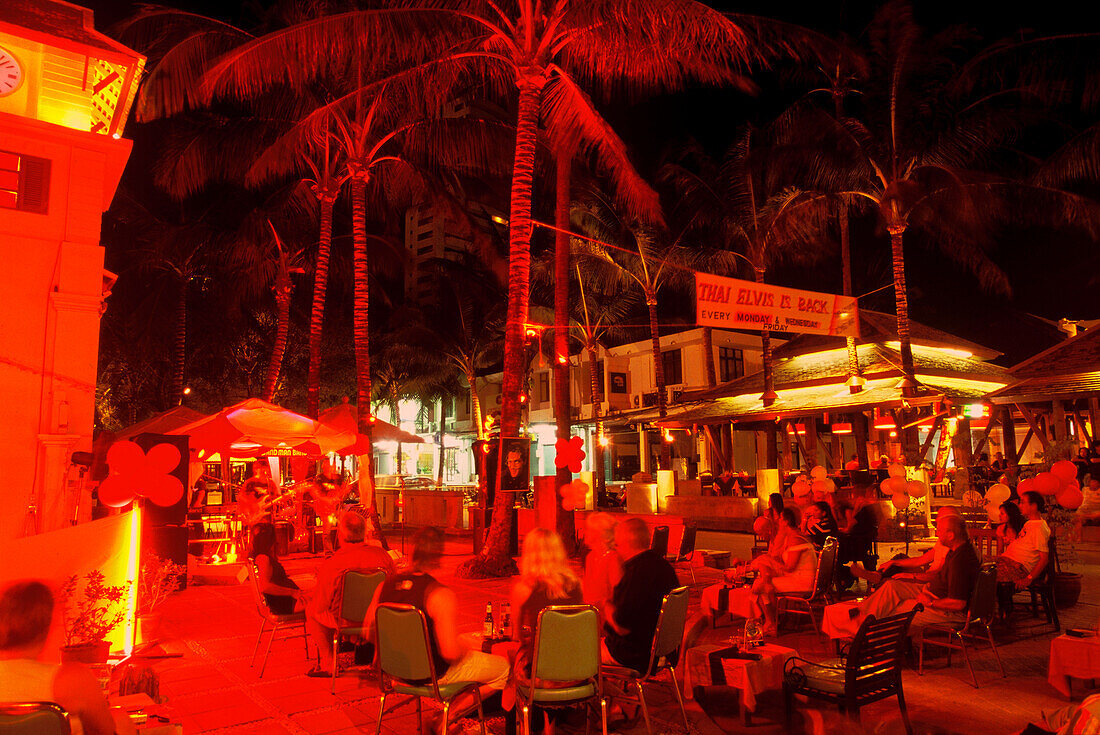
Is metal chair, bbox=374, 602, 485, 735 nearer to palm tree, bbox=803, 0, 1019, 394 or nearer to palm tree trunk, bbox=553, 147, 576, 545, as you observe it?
palm tree trunk, bbox=553, 147, 576, 545

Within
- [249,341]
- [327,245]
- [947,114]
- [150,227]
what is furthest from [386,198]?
[947,114]

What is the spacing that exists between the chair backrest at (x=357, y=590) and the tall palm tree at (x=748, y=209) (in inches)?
644

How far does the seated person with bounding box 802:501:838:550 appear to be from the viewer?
9023 millimetres

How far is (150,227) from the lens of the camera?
2312 cm

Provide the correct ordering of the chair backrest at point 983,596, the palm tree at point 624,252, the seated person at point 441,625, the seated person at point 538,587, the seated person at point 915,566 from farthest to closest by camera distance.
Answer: the palm tree at point 624,252 < the seated person at point 915,566 < the chair backrest at point 983,596 < the seated person at point 538,587 < the seated person at point 441,625

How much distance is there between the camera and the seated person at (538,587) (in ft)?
15.4

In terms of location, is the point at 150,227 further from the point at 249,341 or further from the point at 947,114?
the point at 947,114

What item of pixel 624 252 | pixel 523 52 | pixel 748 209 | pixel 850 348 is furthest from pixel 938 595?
pixel 624 252

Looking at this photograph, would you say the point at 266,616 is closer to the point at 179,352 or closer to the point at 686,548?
the point at 686,548

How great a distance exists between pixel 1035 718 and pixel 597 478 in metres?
17.9

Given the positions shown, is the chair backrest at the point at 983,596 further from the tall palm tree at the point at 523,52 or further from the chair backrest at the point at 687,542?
the tall palm tree at the point at 523,52

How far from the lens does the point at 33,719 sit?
2684 mm

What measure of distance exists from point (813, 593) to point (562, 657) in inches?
154

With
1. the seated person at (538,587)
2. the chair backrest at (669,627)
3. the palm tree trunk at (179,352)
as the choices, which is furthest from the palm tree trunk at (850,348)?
the palm tree trunk at (179,352)
